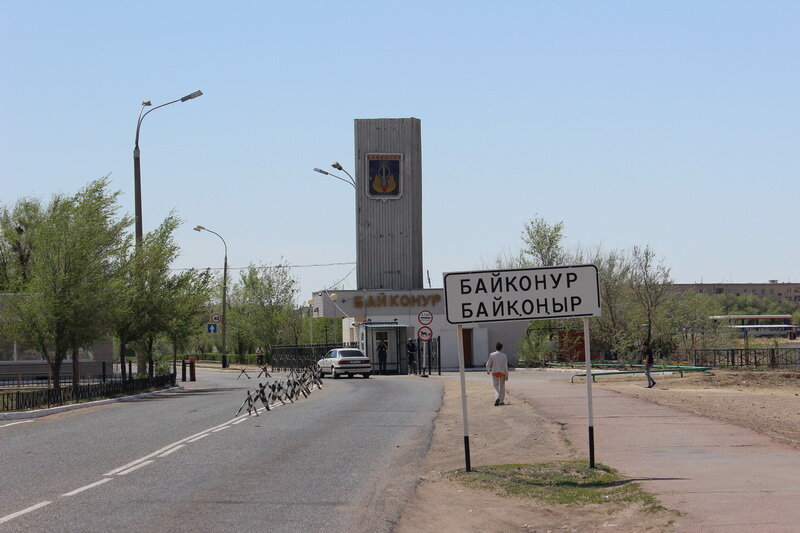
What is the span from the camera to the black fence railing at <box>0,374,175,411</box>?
24578 millimetres

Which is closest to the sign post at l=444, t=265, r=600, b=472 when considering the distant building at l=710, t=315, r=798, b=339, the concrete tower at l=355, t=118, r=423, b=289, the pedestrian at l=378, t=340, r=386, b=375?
the distant building at l=710, t=315, r=798, b=339

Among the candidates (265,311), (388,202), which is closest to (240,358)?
(265,311)

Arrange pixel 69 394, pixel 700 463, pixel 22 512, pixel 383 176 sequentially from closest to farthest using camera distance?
pixel 22 512, pixel 700 463, pixel 69 394, pixel 383 176

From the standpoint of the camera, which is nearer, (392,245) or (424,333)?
(424,333)

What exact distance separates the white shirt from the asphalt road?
1793mm

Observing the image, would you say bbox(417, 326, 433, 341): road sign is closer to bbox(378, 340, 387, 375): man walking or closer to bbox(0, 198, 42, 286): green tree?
bbox(378, 340, 387, 375): man walking

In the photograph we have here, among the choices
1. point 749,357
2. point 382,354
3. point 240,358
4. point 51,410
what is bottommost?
point 51,410

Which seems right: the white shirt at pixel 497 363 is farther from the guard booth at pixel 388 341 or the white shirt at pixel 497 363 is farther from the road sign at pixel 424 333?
the guard booth at pixel 388 341

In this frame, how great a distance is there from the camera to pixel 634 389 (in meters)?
29.5

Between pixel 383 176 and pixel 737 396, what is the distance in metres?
33.6

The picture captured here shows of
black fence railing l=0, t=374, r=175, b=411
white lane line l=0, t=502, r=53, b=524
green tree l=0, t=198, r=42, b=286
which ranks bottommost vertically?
white lane line l=0, t=502, r=53, b=524

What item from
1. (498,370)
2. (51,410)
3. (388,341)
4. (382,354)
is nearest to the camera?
(498,370)

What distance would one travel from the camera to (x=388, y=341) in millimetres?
51219

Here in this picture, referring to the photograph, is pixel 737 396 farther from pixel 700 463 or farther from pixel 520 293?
pixel 520 293
